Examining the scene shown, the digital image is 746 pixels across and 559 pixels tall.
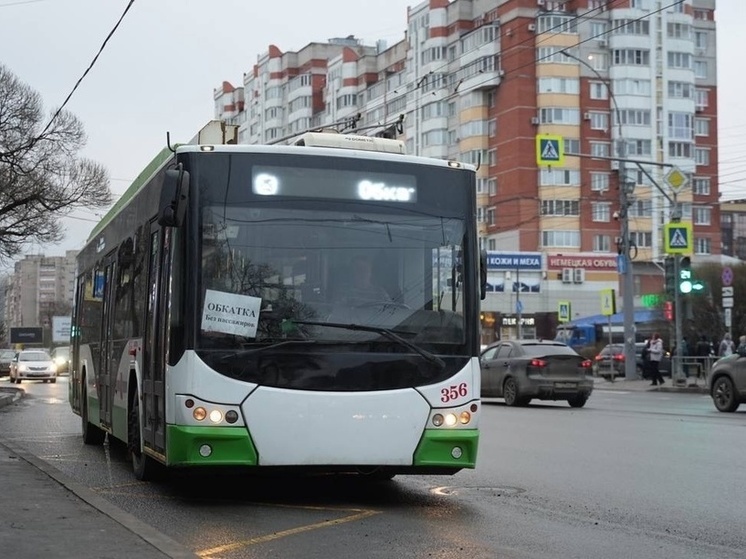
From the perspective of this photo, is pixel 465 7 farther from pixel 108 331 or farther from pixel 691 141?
pixel 108 331

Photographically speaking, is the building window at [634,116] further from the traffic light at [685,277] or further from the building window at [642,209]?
the traffic light at [685,277]

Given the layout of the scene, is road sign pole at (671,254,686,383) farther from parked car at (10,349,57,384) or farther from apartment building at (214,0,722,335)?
apartment building at (214,0,722,335)

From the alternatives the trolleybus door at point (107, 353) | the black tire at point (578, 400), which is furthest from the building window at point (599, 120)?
the trolleybus door at point (107, 353)

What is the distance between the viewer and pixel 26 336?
9512 centimetres

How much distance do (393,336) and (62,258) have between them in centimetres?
16551

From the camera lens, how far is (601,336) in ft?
232

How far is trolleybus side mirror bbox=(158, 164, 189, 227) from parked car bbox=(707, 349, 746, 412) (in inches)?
586

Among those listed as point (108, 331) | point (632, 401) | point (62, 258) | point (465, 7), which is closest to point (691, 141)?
point (465, 7)

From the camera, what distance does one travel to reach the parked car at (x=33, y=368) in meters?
51.8

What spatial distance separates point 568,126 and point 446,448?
7541cm

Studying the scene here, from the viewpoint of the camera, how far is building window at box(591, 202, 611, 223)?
83.6 metres

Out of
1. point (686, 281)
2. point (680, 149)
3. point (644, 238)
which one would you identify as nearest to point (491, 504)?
point (686, 281)

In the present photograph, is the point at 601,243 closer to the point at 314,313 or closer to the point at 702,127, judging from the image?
the point at 702,127

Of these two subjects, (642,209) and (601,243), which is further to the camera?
(601,243)
